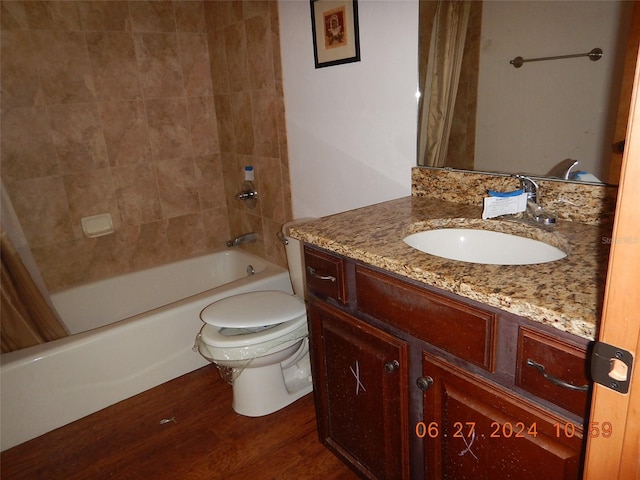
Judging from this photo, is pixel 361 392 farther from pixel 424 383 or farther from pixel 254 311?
pixel 254 311

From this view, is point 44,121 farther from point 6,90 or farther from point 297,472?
point 297,472

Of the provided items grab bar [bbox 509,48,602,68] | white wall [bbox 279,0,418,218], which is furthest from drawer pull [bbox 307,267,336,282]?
grab bar [bbox 509,48,602,68]

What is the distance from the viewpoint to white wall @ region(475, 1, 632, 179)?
115cm

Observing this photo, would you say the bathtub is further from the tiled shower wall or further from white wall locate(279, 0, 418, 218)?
white wall locate(279, 0, 418, 218)

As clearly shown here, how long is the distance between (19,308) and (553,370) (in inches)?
77.5

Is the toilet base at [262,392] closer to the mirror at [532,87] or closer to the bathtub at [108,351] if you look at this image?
the bathtub at [108,351]

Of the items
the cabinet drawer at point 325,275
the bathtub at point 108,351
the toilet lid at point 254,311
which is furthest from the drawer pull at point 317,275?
the bathtub at point 108,351

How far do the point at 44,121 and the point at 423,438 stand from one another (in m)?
2.22

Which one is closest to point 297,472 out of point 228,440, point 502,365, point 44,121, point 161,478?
point 228,440

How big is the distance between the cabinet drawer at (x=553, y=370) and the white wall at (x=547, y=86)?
2.09ft

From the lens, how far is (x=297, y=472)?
1.55 metres

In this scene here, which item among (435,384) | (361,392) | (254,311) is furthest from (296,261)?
(435,384)

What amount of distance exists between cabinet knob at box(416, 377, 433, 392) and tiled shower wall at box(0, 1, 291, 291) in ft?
4.67

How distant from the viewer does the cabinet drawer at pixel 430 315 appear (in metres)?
0.88
